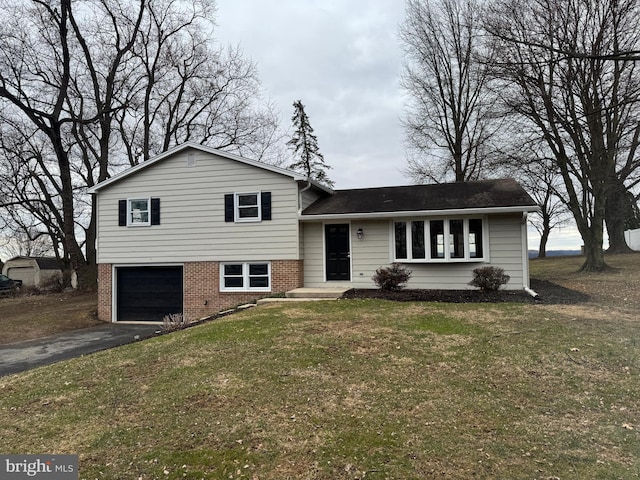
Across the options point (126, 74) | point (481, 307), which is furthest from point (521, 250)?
point (126, 74)

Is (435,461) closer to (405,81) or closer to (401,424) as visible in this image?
(401,424)

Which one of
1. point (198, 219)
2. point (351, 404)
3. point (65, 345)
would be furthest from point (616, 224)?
point (65, 345)

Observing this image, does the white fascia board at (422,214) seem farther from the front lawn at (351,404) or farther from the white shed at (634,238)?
the white shed at (634,238)

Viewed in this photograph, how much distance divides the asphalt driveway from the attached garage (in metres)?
0.84

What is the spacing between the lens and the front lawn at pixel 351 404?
11.4ft

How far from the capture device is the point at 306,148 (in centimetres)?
3603

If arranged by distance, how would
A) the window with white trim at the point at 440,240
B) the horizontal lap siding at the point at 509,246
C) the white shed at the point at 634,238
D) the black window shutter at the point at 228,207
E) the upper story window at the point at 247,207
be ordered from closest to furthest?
the horizontal lap siding at the point at 509,246 → the window with white trim at the point at 440,240 → the upper story window at the point at 247,207 → the black window shutter at the point at 228,207 → the white shed at the point at 634,238

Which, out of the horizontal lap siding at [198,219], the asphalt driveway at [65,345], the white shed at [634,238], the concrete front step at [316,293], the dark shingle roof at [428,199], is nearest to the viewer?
the asphalt driveway at [65,345]

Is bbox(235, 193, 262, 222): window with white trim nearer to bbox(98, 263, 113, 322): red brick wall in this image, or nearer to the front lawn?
bbox(98, 263, 113, 322): red brick wall

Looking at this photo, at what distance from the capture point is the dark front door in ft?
47.5

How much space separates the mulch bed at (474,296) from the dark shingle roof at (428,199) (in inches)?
101

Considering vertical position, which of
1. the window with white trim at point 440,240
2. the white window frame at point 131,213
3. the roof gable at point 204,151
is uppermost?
the roof gable at point 204,151

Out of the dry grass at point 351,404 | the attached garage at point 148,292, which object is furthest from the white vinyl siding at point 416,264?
the attached garage at point 148,292

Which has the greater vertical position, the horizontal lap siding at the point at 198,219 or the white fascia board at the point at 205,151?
the white fascia board at the point at 205,151
